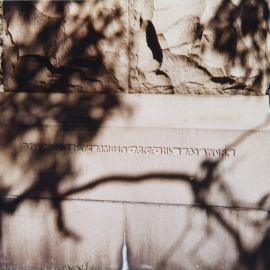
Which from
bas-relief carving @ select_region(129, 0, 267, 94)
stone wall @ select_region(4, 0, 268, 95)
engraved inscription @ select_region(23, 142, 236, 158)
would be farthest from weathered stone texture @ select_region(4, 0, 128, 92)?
engraved inscription @ select_region(23, 142, 236, 158)

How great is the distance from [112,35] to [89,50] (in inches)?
10.8

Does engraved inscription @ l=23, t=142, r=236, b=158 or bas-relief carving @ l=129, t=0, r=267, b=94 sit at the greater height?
bas-relief carving @ l=129, t=0, r=267, b=94

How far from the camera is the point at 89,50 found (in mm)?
5227

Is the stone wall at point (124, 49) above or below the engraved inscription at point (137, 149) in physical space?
above

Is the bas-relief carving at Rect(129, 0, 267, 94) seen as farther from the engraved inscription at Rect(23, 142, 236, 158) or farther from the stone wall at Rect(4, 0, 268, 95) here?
the engraved inscription at Rect(23, 142, 236, 158)

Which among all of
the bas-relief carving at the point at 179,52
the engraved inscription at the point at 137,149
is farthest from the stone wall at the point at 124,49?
the engraved inscription at the point at 137,149

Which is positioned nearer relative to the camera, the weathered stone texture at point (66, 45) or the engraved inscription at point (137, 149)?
the engraved inscription at point (137, 149)

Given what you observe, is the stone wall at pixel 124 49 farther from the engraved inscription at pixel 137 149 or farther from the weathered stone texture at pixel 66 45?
the engraved inscription at pixel 137 149


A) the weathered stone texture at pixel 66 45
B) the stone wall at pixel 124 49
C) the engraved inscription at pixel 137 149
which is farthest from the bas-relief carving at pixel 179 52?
the engraved inscription at pixel 137 149

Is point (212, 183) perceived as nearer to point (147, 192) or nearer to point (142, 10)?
point (147, 192)

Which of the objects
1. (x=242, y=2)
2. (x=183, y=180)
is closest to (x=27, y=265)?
(x=183, y=180)

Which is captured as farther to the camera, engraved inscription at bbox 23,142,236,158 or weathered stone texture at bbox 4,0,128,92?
weathered stone texture at bbox 4,0,128,92

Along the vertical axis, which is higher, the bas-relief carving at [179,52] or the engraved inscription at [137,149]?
the bas-relief carving at [179,52]

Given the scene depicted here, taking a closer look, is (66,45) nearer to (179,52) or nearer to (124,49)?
(124,49)
